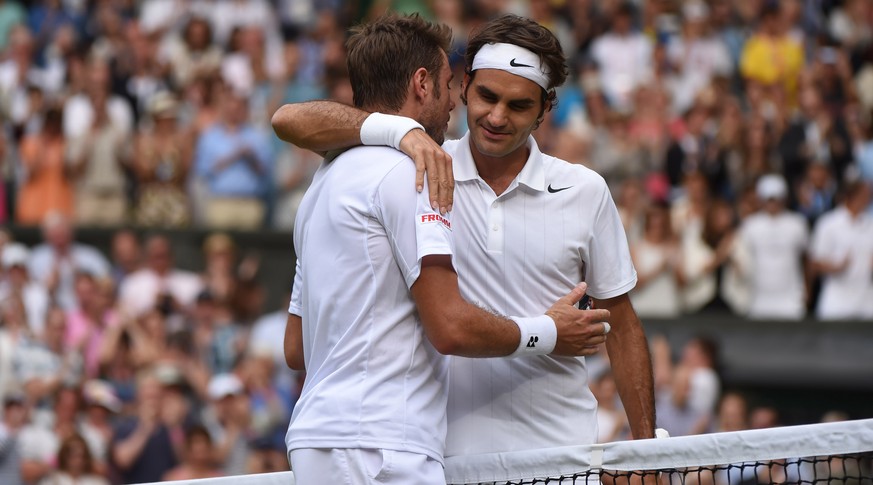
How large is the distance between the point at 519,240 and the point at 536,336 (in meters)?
0.47

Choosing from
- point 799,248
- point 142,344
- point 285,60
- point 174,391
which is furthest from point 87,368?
point 799,248

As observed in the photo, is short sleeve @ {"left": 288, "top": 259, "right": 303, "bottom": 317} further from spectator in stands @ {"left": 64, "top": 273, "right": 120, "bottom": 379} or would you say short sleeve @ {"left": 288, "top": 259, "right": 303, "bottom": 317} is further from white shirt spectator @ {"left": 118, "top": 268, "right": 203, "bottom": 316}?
white shirt spectator @ {"left": 118, "top": 268, "right": 203, "bottom": 316}

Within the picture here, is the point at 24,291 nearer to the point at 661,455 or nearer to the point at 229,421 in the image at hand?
the point at 229,421

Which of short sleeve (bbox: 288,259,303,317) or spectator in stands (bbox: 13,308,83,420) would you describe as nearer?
short sleeve (bbox: 288,259,303,317)

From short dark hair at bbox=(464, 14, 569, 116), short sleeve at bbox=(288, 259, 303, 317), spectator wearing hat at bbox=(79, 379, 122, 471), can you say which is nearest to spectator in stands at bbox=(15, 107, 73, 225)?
spectator wearing hat at bbox=(79, 379, 122, 471)

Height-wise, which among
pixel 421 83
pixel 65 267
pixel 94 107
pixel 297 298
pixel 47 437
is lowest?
pixel 47 437

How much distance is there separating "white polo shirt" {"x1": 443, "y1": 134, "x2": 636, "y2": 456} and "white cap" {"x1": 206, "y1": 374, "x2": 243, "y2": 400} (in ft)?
21.6

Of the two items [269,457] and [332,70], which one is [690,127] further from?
[269,457]

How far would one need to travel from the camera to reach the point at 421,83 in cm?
478

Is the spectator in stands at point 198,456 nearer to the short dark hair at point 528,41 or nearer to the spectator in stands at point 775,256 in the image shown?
the spectator in stands at point 775,256

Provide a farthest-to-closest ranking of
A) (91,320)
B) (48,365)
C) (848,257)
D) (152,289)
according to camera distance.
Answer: (152,289), (848,257), (91,320), (48,365)

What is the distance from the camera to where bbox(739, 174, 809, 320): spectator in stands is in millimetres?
13180

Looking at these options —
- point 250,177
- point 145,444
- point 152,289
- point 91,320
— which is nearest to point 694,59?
point 250,177

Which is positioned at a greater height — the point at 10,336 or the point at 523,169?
the point at 523,169
